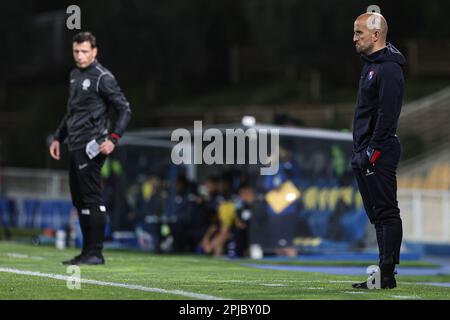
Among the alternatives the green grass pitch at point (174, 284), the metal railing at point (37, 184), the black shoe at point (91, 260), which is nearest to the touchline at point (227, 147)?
the green grass pitch at point (174, 284)

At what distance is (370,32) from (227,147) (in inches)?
402

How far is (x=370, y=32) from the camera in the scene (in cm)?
948

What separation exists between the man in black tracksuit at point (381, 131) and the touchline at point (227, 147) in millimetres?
8740

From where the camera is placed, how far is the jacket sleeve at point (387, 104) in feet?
30.6

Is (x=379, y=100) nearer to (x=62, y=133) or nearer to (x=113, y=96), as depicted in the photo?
(x=113, y=96)

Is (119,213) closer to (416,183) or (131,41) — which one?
(416,183)

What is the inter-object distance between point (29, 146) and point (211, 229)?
2080cm

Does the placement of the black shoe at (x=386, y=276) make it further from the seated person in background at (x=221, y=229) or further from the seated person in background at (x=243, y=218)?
the seated person in background at (x=221, y=229)

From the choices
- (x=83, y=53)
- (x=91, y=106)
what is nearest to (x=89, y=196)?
(x=91, y=106)

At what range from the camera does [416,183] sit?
28.2 m

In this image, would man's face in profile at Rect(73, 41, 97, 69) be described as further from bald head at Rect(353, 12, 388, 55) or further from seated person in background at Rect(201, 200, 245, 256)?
seated person in background at Rect(201, 200, 245, 256)

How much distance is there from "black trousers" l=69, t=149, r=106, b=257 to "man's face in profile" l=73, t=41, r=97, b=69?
925 mm

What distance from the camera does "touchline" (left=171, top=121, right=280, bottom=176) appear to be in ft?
60.8
